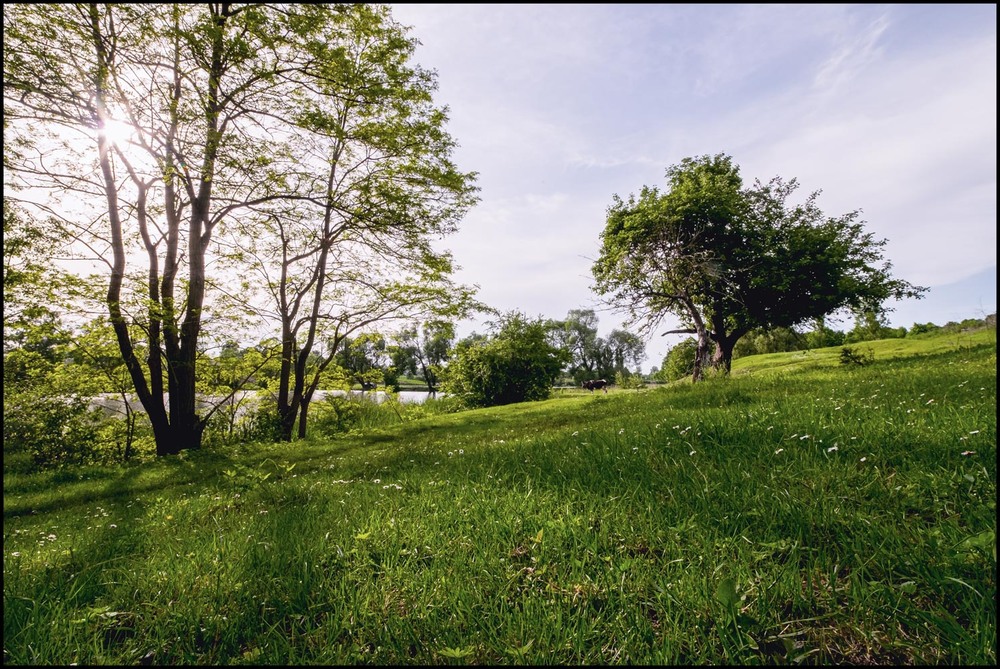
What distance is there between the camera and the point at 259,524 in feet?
11.0

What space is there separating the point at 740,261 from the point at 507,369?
55.1ft

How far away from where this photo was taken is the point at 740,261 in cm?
2038

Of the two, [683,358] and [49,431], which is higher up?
[683,358]

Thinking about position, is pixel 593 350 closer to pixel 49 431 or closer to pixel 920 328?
pixel 920 328

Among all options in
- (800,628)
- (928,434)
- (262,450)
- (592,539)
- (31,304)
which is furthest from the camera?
(262,450)

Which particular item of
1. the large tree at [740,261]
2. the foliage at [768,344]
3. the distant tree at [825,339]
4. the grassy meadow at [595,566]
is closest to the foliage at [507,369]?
the large tree at [740,261]

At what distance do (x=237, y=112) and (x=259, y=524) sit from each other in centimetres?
1367

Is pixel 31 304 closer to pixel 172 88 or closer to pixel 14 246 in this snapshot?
pixel 14 246

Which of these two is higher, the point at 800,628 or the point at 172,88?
the point at 172,88

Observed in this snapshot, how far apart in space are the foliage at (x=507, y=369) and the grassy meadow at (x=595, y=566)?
A: 2560cm

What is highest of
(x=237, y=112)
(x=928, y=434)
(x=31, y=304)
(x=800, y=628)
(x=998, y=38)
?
(x=237, y=112)

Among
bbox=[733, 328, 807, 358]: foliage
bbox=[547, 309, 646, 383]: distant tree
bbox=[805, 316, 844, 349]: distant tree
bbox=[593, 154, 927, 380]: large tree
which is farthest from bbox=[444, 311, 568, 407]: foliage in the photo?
bbox=[547, 309, 646, 383]: distant tree

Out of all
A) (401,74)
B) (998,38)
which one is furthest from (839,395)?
(401,74)

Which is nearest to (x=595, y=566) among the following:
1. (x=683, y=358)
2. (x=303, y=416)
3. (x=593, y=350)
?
(x=303, y=416)
